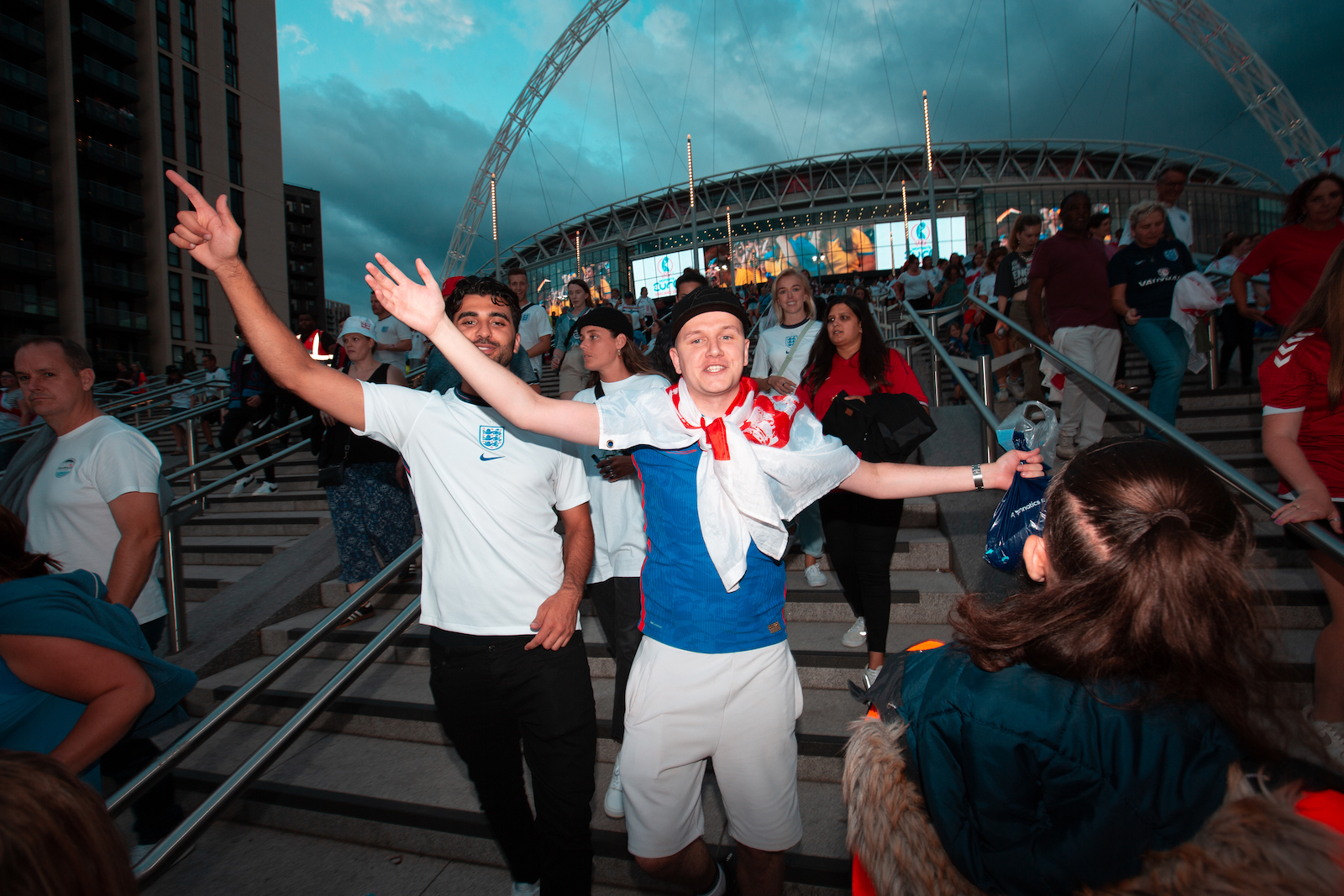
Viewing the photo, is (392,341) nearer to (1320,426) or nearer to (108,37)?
(1320,426)

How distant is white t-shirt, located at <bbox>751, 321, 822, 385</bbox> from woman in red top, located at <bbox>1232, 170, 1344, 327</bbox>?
97.7 inches

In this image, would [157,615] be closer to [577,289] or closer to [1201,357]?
[577,289]

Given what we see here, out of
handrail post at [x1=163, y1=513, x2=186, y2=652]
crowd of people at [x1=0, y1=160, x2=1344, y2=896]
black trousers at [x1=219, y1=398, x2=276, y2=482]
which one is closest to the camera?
crowd of people at [x1=0, y1=160, x2=1344, y2=896]

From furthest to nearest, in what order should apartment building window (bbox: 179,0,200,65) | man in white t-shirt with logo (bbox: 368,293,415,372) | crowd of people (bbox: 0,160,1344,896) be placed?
apartment building window (bbox: 179,0,200,65) < man in white t-shirt with logo (bbox: 368,293,415,372) < crowd of people (bbox: 0,160,1344,896)

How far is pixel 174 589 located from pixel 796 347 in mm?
4015

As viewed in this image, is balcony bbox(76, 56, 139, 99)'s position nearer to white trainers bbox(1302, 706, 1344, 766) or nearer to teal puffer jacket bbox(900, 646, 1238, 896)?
teal puffer jacket bbox(900, 646, 1238, 896)

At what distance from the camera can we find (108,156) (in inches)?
1314

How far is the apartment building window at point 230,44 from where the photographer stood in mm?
41594

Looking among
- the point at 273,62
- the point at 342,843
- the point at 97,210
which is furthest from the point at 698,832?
the point at 273,62

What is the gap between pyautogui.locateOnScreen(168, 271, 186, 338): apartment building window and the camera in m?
36.3

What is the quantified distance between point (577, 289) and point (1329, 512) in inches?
234

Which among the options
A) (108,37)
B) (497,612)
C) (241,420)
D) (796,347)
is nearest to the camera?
(497,612)

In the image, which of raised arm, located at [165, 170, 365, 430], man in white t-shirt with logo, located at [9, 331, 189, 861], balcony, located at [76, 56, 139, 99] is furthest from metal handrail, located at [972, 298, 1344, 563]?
balcony, located at [76, 56, 139, 99]

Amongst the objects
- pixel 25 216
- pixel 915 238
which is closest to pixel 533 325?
pixel 25 216
